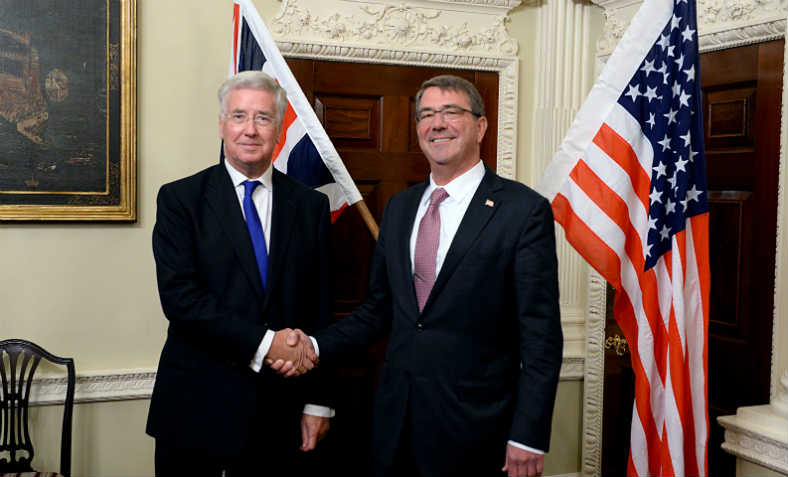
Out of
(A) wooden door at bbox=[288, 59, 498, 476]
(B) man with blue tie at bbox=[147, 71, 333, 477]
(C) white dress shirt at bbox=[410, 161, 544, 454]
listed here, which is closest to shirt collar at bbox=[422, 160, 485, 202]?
(C) white dress shirt at bbox=[410, 161, 544, 454]

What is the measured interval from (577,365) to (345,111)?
173 centimetres

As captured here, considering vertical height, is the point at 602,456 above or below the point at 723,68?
below

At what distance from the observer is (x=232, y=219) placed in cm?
220

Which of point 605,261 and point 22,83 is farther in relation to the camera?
point 22,83

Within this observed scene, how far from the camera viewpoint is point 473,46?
372 cm

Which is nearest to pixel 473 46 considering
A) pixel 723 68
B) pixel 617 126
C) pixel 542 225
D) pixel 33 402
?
pixel 723 68

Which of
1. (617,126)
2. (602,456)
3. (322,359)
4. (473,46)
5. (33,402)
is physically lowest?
(602,456)

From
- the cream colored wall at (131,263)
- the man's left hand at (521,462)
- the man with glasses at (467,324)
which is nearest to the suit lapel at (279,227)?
the man with glasses at (467,324)

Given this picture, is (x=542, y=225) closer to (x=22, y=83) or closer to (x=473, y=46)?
(x=473, y=46)

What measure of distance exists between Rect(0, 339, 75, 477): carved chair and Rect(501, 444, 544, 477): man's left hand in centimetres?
189

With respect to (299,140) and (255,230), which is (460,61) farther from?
(255,230)

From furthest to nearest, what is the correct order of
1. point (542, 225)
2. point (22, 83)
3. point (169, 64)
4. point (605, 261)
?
1. point (169, 64)
2. point (22, 83)
3. point (605, 261)
4. point (542, 225)

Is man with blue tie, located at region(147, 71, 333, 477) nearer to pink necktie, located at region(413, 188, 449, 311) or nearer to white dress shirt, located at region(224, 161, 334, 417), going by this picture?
white dress shirt, located at region(224, 161, 334, 417)

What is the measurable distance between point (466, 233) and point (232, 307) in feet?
2.28
